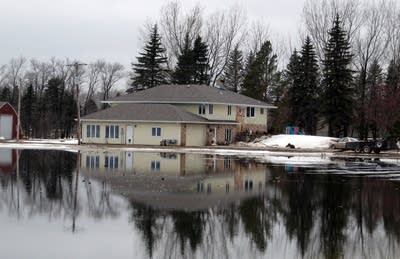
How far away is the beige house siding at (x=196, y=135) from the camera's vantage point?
2408 inches

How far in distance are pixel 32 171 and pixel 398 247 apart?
19.2 meters

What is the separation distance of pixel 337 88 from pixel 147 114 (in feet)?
68.8

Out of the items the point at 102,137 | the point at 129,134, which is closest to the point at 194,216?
the point at 129,134

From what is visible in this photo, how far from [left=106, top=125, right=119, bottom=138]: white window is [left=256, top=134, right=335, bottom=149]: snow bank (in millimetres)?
14705

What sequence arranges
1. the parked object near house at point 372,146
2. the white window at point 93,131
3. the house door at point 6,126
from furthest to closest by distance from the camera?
the house door at point 6,126, the white window at point 93,131, the parked object near house at point 372,146

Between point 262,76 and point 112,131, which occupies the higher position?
point 262,76

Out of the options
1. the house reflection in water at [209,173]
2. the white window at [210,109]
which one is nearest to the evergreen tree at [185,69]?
the white window at [210,109]

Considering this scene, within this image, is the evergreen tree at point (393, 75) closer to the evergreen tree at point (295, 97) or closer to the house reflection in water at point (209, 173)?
the evergreen tree at point (295, 97)

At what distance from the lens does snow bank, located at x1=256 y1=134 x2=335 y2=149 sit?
199 feet

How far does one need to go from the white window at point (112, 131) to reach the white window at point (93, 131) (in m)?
1.20

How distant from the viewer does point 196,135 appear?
204 ft

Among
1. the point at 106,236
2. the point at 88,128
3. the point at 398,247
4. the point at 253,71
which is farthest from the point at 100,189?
the point at 253,71

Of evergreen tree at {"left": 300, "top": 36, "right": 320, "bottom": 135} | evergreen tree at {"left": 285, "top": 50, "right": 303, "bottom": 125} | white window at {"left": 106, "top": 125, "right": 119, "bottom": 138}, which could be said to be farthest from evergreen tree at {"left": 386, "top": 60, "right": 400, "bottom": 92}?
white window at {"left": 106, "top": 125, "right": 119, "bottom": 138}

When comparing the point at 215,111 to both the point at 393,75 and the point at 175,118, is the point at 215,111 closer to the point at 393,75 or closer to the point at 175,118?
the point at 175,118
